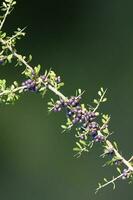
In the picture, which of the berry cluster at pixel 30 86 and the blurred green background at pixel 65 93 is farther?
the blurred green background at pixel 65 93

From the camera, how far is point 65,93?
2.72 m

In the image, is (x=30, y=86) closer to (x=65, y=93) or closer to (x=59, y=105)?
(x=59, y=105)

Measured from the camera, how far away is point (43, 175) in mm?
2732

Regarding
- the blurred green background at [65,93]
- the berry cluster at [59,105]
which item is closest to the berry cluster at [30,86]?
the berry cluster at [59,105]

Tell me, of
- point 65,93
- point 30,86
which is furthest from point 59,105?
point 65,93

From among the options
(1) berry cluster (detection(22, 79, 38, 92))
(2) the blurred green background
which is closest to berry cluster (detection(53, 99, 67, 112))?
(1) berry cluster (detection(22, 79, 38, 92))

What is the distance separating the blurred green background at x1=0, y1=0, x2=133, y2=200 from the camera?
2719mm

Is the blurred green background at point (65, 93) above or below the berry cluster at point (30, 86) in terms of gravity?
above

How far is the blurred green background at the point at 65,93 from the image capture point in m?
2.72

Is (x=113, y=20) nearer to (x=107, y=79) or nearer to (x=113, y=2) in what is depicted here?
(x=113, y=2)

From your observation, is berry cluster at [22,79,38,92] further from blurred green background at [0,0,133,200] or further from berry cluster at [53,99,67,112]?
blurred green background at [0,0,133,200]

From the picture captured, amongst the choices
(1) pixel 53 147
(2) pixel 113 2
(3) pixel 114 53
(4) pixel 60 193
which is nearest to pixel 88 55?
(3) pixel 114 53

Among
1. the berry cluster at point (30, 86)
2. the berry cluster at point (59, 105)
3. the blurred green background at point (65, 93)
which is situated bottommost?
the berry cluster at point (59, 105)

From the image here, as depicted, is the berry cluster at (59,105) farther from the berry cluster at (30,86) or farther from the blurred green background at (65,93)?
the blurred green background at (65,93)
